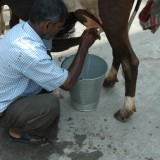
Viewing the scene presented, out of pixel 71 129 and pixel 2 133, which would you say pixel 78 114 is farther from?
pixel 2 133

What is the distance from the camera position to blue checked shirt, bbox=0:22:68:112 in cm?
229

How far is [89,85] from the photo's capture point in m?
2.99

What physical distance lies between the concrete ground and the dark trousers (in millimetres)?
238

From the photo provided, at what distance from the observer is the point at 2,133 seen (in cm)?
302

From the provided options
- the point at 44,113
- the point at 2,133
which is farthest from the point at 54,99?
the point at 2,133

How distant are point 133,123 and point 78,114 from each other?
1.70 ft

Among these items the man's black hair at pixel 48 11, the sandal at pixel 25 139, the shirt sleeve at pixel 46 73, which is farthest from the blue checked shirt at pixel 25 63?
the sandal at pixel 25 139

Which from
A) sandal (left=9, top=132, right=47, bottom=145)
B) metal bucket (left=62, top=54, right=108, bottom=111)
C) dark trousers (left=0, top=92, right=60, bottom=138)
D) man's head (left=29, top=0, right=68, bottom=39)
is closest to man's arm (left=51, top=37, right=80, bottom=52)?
metal bucket (left=62, top=54, right=108, bottom=111)

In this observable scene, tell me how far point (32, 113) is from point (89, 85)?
60 centimetres

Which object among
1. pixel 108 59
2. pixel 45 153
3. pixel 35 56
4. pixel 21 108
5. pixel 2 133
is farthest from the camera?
pixel 108 59

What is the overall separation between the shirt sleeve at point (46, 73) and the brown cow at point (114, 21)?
1.94ft

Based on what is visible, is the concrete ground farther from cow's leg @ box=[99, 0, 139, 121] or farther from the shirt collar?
the shirt collar

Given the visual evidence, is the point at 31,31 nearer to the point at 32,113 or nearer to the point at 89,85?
the point at 32,113

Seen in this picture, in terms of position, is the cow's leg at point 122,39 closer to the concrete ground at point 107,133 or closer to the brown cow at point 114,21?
the brown cow at point 114,21
